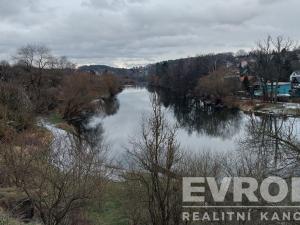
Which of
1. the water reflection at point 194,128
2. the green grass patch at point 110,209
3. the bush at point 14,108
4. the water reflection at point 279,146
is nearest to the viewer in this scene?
the water reflection at point 279,146

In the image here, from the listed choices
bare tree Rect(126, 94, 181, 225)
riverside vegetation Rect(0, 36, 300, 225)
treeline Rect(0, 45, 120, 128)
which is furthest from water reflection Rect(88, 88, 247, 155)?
bare tree Rect(126, 94, 181, 225)

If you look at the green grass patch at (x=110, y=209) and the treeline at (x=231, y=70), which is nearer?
the green grass patch at (x=110, y=209)

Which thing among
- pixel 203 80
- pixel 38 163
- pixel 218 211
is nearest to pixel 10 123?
pixel 38 163

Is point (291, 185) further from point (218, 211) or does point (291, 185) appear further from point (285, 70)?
point (285, 70)

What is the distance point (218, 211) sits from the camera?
11.0 metres

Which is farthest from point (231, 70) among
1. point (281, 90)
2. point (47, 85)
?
point (47, 85)

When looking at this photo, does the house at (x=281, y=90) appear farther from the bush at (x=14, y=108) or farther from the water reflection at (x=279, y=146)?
the water reflection at (x=279, y=146)

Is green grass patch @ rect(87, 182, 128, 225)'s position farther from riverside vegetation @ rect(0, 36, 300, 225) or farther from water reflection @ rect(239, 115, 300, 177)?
water reflection @ rect(239, 115, 300, 177)

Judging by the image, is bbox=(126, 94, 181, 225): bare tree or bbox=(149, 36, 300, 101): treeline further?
bbox=(149, 36, 300, 101): treeline

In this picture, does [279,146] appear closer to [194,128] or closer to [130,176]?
[130,176]

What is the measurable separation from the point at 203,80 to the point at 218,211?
205ft

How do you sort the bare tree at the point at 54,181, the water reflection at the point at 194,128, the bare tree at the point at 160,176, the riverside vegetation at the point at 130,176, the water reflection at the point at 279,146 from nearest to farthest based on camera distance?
the water reflection at the point at 279,146
the riverside vegetation at the point at 130,176
the bare tree at the point at 54,181
the bare tree at the point at 160,176
the water reflection at the point at 194,128

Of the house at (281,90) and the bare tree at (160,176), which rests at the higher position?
the bare tree at (160,176)

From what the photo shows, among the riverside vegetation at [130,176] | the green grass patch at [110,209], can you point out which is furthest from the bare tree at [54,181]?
the green grass patch at [110,209]
